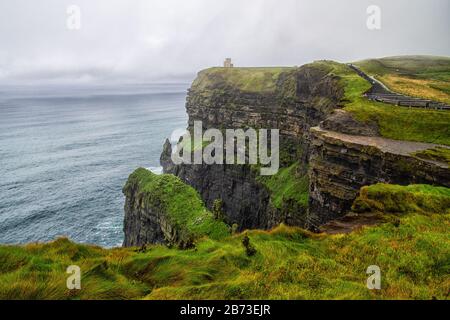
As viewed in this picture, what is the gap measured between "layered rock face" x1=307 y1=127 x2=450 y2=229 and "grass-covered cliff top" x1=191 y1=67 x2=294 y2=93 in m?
53.7

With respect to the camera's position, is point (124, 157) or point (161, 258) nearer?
point (161, 258)

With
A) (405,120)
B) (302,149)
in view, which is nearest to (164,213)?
(405,120)

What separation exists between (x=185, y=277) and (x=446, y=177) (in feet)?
73.6

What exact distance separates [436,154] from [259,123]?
170 ft

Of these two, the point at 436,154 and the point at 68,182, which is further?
the point at 68,182

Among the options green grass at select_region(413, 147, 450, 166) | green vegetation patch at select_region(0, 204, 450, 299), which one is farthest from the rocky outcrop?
green grass at select_region(413, 147, 450, 166)

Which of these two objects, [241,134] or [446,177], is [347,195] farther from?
[241,134]

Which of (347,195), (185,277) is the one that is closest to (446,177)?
(347,195)

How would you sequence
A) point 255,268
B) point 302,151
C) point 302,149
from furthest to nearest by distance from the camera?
point 302,149
point 302,151
point 255,268

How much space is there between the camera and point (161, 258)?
1317 centimetres

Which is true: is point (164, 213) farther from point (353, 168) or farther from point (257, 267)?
point (257, 267)

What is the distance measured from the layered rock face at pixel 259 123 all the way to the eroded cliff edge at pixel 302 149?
0.20m

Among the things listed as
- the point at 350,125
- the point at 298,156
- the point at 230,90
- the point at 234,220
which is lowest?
the point at 234,220

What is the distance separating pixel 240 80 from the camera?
99750 millimetres
